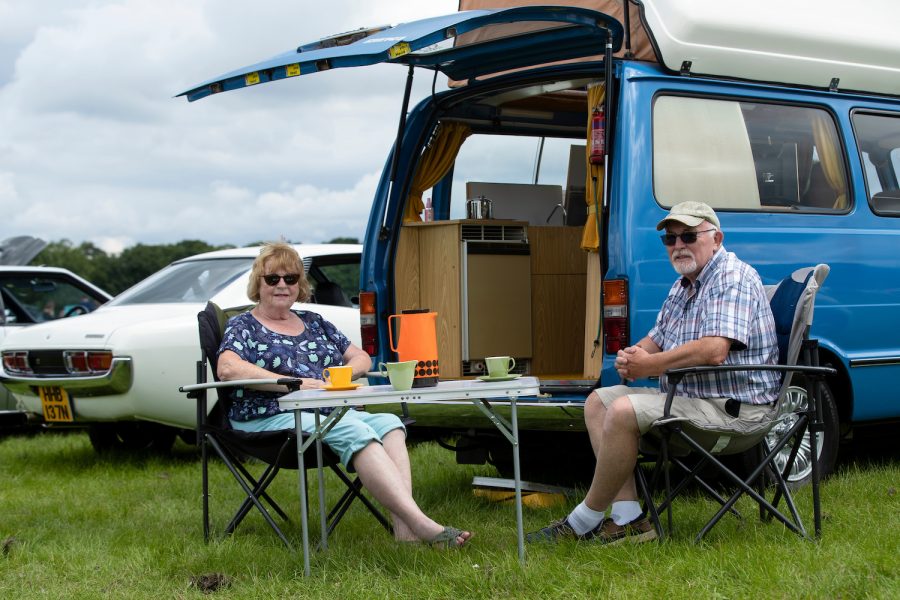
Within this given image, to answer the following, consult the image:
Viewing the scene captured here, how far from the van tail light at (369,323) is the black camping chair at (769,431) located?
6.50 ft

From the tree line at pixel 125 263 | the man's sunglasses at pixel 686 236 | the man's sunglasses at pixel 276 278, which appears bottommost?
the tree line at pixel 125 263

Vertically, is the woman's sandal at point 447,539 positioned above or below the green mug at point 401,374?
below

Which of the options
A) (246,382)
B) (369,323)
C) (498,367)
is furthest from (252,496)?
(369,323)

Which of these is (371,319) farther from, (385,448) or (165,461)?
(165,461)

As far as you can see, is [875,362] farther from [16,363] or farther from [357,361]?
[16,363]

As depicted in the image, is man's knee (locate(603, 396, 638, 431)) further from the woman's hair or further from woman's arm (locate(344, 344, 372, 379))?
the woman's hair

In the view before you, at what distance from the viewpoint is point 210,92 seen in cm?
531

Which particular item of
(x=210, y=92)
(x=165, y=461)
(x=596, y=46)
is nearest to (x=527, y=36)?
(x=596, y=46)

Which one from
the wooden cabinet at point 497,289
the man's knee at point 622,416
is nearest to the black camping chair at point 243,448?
the man's knee at point 622,416

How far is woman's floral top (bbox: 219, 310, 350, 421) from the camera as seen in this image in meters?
4.62

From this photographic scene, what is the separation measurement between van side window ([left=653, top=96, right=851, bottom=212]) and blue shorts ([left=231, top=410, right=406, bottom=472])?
1.55 metres

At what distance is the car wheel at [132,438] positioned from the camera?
7.62m

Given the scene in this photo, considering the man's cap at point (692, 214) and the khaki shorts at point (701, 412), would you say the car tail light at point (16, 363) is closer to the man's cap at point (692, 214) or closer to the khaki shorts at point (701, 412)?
the khaki shorts at point (701, 412)

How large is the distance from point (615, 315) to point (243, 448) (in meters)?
1.64
